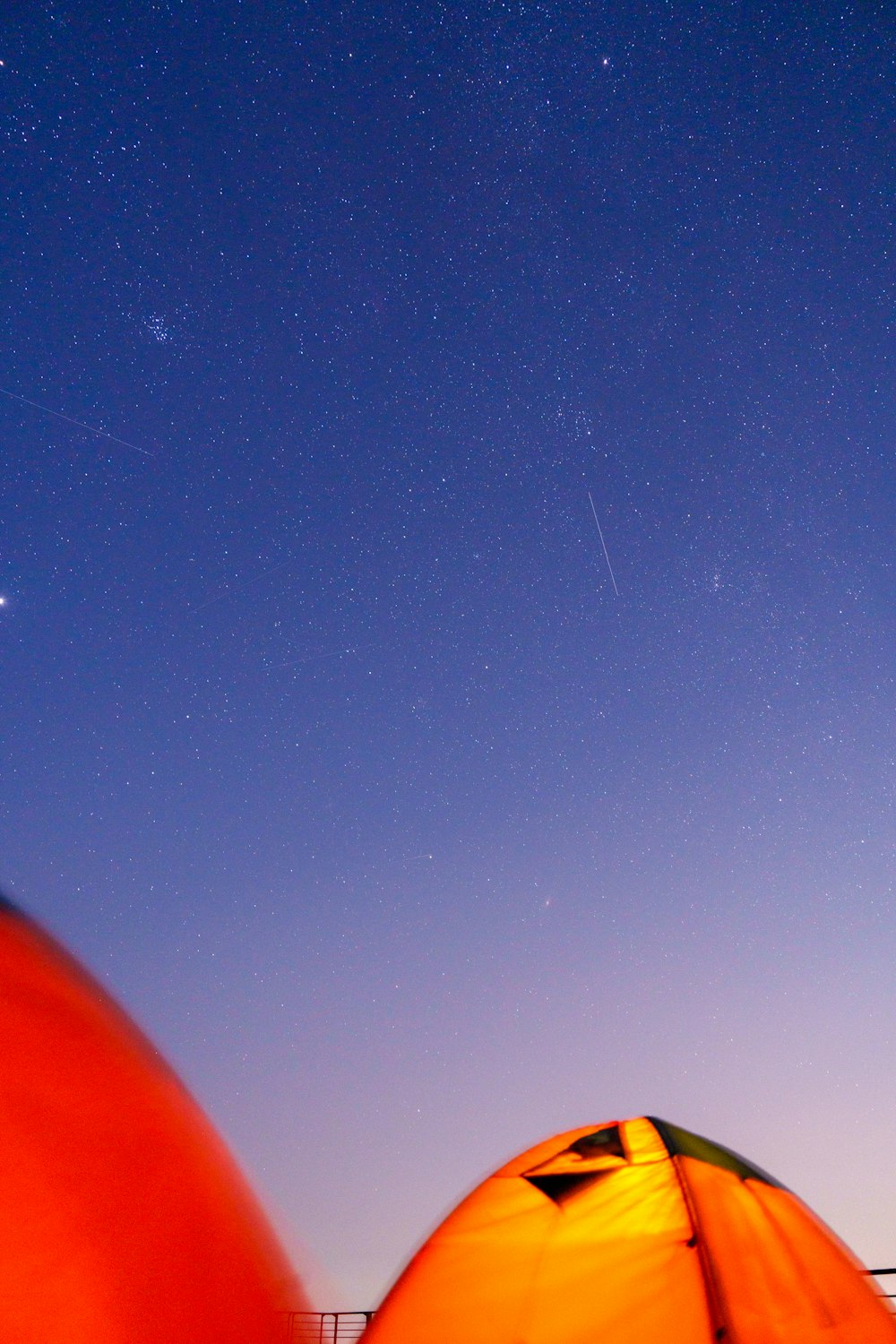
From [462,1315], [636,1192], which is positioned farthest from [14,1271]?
[636,1192]

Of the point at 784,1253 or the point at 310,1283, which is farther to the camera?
the point at 310,1283

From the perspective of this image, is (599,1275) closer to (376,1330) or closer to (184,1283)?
(376,1330)

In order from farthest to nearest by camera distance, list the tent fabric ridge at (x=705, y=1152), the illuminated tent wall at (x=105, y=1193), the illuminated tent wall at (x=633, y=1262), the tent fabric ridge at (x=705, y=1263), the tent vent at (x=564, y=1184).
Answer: the illuminated tent wall at (x=105, y=1193)
the tent fabric ridge at (x=705, y=1152)
the tent vent at (x=564, y=1184)
the illuminated tent wall at (x=633, y=1262)
the tent fabric ridge at (x=705, y=1263)

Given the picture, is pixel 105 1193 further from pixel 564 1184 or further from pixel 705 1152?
pixel 705 1152

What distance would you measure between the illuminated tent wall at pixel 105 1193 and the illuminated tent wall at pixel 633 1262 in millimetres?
1799

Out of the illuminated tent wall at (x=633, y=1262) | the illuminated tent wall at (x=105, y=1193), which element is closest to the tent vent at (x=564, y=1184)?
the illuminated tent wall at (x=633, y=1262)

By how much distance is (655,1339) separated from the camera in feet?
12.0

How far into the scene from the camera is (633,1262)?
12.9 ft

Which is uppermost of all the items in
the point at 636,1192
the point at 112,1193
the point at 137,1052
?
the point at 137,1052

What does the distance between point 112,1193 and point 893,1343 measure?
171 inches

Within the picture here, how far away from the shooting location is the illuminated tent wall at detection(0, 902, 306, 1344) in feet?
15.3

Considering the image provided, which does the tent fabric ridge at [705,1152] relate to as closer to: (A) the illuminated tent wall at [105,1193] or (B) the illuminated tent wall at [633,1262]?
(B) the illuminated tent wall at [633,1262]

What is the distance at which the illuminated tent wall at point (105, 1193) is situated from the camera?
15.3ft

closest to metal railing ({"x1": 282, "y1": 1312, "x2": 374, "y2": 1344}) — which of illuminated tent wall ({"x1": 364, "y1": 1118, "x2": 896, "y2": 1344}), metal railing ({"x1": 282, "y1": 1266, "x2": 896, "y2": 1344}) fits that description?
metal railing ({"x1": 282, "y1": 1266, "x2": 896, "y2": 1344})
